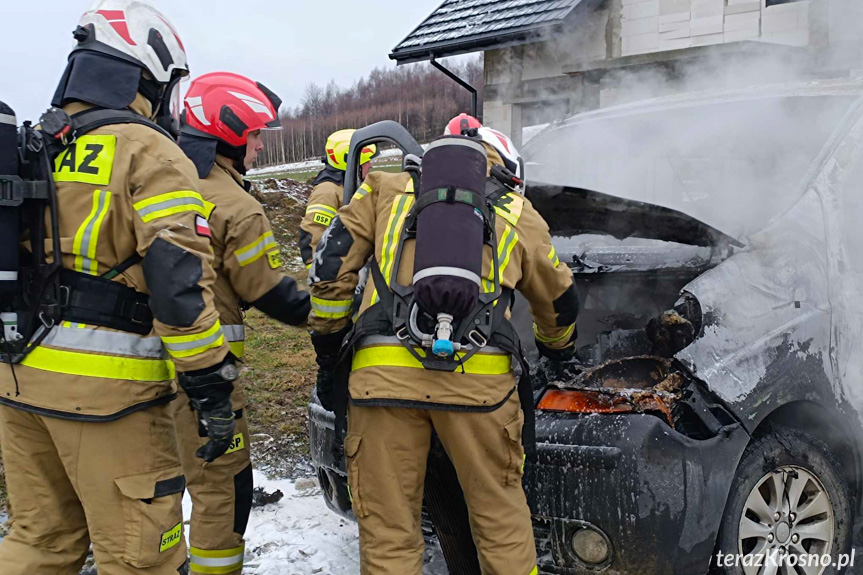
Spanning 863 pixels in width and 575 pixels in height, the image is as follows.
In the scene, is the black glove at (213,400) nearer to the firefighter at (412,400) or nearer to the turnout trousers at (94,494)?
the turnout trousers at (94,494)

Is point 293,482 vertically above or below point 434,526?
below

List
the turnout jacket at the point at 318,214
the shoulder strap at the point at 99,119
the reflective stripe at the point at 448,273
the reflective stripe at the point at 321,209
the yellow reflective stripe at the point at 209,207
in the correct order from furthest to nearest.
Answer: the reflective stripe at the point at 321,209 → the turnout jacket at the point at 318,214 → the yellow reflective stripe at the point at 209,207 → the shoulder strap at the point at 99,119 → the reflective stripe at the point at 448,273

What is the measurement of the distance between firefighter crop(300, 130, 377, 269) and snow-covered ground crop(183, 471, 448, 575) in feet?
4.07

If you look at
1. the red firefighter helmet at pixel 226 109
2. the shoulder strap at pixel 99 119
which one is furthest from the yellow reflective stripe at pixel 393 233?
the red firefighter helmet at pixel 226 109

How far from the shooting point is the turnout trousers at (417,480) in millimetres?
2229

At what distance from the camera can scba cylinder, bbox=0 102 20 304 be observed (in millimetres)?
2074

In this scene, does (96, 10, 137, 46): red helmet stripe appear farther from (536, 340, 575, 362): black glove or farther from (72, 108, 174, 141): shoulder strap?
(536, 340, 575, 362): black glove

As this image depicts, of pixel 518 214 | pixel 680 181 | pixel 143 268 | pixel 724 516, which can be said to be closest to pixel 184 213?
pixel 143 268

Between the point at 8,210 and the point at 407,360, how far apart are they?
47.3 inches

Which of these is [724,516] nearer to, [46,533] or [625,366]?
[625,366]

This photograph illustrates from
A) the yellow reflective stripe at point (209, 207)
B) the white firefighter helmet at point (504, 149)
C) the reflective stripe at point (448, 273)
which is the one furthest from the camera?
the yellow reflective stripe at point (209, 207)

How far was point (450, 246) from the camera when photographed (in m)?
2.09

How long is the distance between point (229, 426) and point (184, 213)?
25.9 inches

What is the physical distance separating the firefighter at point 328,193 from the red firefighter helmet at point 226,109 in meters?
0.89
